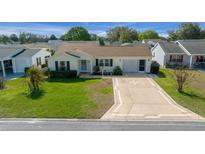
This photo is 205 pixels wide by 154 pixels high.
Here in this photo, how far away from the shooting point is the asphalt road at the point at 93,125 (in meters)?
8.29

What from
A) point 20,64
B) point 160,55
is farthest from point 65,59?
point 160,55

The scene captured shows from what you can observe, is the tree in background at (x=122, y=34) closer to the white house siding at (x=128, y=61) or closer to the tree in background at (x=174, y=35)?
the tree in background at (x=174, y=35)

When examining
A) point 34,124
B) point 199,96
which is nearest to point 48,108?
point 34,124

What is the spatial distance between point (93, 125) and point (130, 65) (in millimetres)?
14872

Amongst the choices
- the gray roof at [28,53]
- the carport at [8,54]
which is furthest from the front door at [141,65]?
the carport at [8,54]

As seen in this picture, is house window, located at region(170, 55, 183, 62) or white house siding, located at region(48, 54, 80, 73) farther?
house window, located at region(170, 55, 183, 62)

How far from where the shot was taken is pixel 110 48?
2503cm

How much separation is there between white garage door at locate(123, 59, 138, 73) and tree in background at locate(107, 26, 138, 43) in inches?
1550

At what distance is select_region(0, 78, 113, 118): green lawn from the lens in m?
10.1

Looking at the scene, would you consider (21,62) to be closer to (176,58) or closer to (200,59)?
(176,58)

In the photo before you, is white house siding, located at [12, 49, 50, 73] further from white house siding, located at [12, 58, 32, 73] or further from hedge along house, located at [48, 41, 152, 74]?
hedge along house, located at [48, 41, 152, 74]

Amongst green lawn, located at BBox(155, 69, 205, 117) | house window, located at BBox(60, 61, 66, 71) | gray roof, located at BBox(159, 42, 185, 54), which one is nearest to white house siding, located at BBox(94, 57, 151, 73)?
house window, located at BBox(60, 61, 66, 71)

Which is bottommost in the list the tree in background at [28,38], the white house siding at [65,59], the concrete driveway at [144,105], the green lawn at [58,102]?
the concrete driveway at [144,105]

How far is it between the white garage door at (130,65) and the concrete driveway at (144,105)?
22.2 feet
